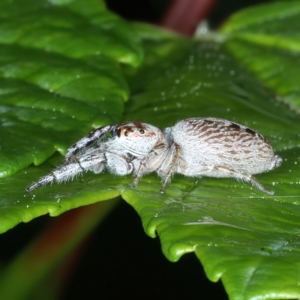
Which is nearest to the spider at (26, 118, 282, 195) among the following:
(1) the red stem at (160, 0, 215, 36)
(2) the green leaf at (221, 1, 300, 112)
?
(2) the green leaf at (221, 1, 300, 112)

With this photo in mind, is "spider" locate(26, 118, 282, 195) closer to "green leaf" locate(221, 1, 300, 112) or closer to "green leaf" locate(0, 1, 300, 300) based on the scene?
"green leaf" locate(0, 1, 300, 300)

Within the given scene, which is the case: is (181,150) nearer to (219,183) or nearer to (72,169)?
(219,183)

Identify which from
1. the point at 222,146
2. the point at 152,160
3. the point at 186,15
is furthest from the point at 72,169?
the point at 186,15

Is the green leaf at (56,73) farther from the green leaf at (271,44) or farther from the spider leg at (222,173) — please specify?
the green leaf at (271,44)

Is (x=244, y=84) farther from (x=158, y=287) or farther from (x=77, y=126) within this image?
(x=158, y=287)

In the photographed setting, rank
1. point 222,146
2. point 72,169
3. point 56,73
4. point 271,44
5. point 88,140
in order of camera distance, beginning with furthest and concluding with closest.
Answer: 1. point 271,44
2. point 56,73
3. point 222,146
4. point 88,140
5. point 72,169

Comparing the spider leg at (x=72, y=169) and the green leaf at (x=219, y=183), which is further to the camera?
the spider leg at (x=72, y=169)

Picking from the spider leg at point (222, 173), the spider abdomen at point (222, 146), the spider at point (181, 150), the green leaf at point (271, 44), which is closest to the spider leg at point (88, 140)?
the spider at point (181, 150)
